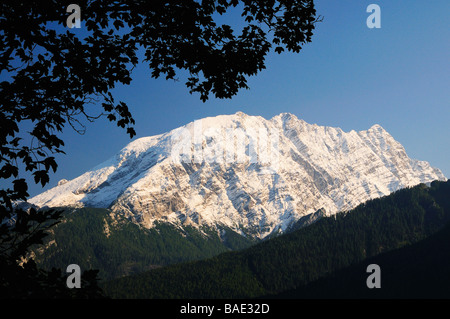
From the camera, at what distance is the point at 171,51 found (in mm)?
11508

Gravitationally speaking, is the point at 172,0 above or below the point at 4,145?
above

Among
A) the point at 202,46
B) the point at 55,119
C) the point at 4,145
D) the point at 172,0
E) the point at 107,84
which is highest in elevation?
the point at 172,0
